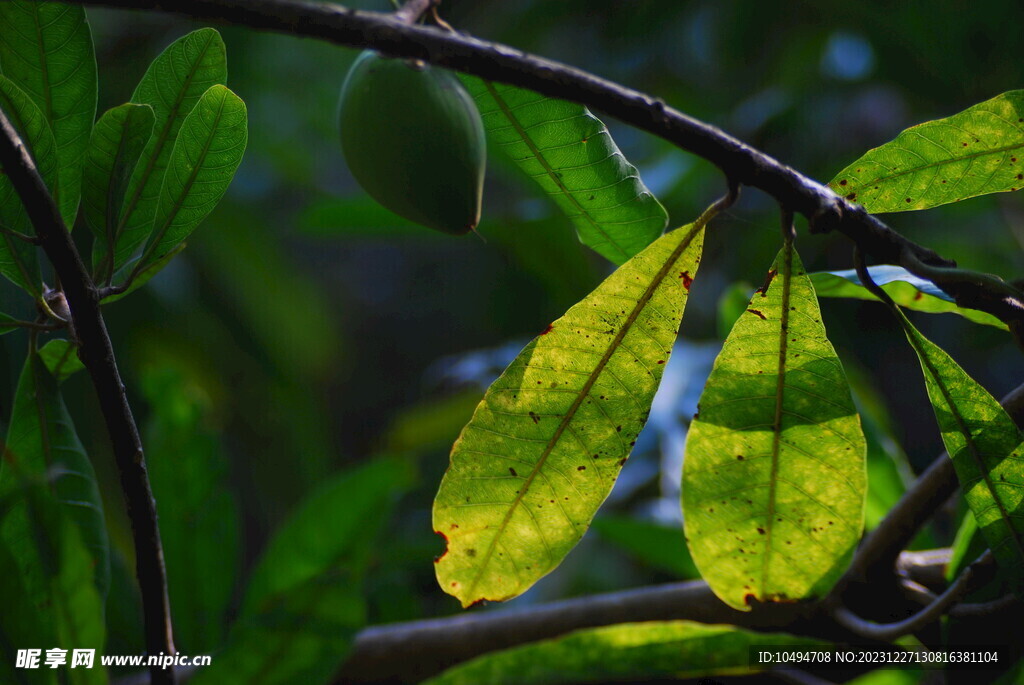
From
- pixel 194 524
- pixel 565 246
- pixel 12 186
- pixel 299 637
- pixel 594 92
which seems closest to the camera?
pixel 594 92

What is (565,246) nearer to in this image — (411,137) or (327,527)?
(327,527)

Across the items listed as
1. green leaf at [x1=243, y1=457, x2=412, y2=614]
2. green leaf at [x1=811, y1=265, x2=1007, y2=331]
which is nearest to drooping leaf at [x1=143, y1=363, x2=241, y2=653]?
green leaf at [x1=243, y1=457, x2=412, y2=614]

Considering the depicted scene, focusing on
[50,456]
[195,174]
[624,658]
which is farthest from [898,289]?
[50,456]

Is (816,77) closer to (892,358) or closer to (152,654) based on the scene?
(892,358)

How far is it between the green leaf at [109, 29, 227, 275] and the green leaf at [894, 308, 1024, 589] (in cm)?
47

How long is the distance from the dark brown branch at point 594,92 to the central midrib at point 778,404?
0.20 feet

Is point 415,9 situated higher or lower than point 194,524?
higher

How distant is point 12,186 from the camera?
17.6 inches

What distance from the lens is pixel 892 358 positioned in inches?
64.0

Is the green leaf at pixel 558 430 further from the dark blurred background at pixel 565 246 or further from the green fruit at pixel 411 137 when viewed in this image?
the dark blurred background at pixel 565 246

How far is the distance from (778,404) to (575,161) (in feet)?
0.67

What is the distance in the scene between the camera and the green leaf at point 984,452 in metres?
0.49

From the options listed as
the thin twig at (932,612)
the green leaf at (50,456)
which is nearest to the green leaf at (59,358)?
the green leaf at (50,456)

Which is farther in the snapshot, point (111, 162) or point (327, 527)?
point (327, 527)
